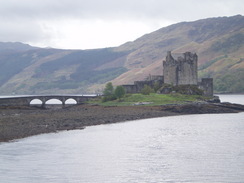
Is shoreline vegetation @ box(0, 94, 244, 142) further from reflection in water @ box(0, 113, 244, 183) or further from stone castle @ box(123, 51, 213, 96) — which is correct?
stone castle @ box(123, 51, 213, 96)

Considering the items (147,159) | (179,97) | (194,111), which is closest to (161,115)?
(194,111)

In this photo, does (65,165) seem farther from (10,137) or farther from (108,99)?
(108,99)

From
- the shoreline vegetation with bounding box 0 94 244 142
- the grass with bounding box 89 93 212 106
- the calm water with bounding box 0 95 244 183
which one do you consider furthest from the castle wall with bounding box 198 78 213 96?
the calm water with bounding box 0 95 244 183

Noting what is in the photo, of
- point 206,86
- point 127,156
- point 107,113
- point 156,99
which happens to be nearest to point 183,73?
point 206,86

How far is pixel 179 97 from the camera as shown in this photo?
359 feet

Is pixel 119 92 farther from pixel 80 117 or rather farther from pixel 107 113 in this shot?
pixel 80 117

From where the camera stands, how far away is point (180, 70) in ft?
408

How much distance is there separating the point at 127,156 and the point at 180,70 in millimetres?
82094

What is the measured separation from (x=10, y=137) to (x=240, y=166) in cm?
2824

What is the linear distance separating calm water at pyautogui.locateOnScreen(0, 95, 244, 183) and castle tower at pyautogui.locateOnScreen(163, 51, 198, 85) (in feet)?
192

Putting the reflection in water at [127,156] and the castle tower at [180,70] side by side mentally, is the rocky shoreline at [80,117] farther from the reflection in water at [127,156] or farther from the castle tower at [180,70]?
the castle tower at [180,70]

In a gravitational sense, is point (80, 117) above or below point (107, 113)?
below

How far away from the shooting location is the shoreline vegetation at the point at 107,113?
6396cm

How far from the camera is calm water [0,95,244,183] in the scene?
36688mm
